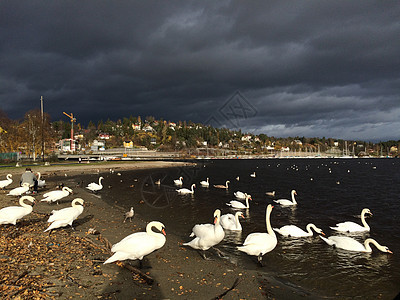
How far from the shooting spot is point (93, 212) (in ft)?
57.8

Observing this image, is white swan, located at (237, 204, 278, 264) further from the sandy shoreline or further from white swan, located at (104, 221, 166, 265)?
white swan, located at (104, 221, 166, 265)

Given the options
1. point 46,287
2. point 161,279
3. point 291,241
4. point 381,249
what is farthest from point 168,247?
point 381,249

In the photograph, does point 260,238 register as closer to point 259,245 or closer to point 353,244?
point 259,245

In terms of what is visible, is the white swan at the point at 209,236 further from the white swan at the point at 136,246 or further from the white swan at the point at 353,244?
the white swan at the point at 353,244

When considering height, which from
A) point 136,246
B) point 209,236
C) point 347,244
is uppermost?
point 136,246

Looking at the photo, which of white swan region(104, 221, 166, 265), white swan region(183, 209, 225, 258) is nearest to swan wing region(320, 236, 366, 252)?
white swan region(183, 209, 225, 258)

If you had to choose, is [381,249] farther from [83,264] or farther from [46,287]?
[46,287]

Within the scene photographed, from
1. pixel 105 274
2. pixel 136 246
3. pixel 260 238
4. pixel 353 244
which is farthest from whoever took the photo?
pixel 353 244

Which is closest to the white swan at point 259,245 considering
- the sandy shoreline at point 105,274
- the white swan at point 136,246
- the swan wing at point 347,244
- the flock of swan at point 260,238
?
the flock of swan at point 260,238

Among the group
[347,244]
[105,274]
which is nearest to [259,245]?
[347,244]

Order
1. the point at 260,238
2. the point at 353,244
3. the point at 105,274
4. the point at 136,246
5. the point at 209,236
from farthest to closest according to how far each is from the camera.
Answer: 1. the point at 353,244
2. the point at 260,238
3. the point at 209,236
4. the point at 136,246
5. the point at 105,274

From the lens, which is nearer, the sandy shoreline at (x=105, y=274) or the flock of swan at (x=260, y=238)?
the sandy shoreline at (x=105, y=274)

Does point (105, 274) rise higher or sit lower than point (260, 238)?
lower

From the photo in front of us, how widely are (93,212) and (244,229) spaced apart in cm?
1086
